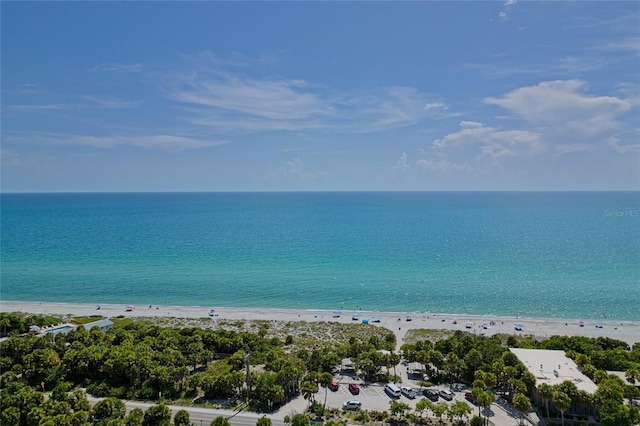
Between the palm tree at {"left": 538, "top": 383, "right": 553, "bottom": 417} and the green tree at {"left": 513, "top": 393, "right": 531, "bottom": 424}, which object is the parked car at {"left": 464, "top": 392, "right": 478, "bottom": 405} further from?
the palm tree at {"left": 538, "top": 383, "right": 553, "bottom": 417}

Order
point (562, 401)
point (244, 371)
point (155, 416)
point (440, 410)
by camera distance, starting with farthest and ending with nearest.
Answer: point (244, 371) → point (440, 410) → point (155, 416) → point (562, 401)

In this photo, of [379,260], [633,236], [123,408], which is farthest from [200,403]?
[633,236]

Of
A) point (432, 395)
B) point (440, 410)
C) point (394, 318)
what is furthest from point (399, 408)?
point (394, 318)

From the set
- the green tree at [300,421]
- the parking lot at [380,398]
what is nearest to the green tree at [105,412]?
the green tree at [300,421]

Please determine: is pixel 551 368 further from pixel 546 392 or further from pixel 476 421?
pixel 476 421

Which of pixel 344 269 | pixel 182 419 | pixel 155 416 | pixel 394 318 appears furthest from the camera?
pixel 344 269

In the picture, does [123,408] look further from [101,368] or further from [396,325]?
[396,325]
